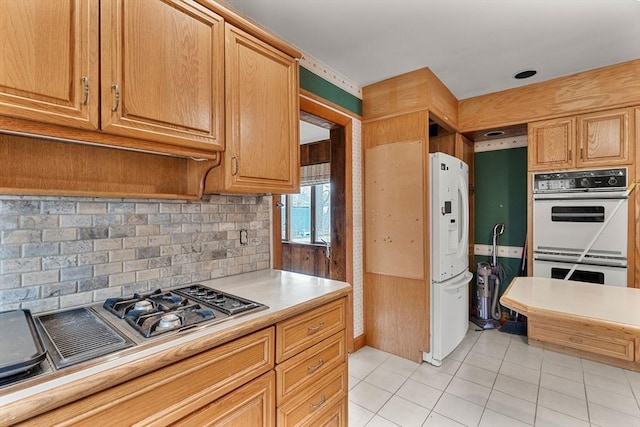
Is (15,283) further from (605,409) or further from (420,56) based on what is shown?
(605,409)

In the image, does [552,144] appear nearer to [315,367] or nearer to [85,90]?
[315,367]

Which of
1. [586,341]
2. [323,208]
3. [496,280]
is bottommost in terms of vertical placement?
[586,341]

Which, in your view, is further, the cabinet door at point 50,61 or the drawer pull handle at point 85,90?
the drawer pull handle at point 85,90

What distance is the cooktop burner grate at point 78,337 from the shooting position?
33.5 inches

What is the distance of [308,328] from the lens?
1.41 m

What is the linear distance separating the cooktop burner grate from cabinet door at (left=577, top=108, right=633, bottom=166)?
11.8 ft

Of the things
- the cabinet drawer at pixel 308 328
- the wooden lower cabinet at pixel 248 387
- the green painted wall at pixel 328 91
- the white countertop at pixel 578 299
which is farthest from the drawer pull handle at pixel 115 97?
the white countertop at pixel 578 299

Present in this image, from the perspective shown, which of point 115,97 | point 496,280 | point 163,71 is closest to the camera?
point 115,97

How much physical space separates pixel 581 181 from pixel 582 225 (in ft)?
1.30

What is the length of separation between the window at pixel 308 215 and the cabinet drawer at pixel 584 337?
2.72 meters

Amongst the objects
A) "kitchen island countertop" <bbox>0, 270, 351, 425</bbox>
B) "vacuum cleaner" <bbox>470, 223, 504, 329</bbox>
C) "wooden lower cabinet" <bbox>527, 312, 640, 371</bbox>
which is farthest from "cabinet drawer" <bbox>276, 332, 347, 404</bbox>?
"vacuum cleaner" <bbox>470, 223, 504, 329</bbox>

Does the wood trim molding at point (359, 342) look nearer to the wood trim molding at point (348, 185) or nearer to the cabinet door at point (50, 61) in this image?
the wood trim molding at point (348, 185)

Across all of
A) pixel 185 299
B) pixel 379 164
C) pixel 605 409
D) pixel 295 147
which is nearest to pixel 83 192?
pixel 185 299

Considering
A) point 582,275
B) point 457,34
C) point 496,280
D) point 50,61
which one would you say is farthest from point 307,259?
point 50,61
